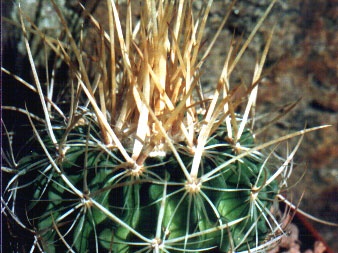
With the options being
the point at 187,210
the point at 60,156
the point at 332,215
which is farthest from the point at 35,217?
the point at 332,215

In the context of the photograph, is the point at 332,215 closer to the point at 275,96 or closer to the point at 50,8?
the point at 275,96

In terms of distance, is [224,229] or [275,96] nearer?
[224,229]

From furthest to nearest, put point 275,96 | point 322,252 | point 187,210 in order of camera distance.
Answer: point 275,96 < point 322,252 < point 187,210

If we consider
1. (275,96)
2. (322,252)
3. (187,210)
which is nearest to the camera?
(187,210)

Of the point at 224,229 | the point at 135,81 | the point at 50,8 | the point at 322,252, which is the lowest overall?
the point at 322,252

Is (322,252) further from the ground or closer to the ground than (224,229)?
closer to the ground

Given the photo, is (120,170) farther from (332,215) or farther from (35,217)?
(332,215)
